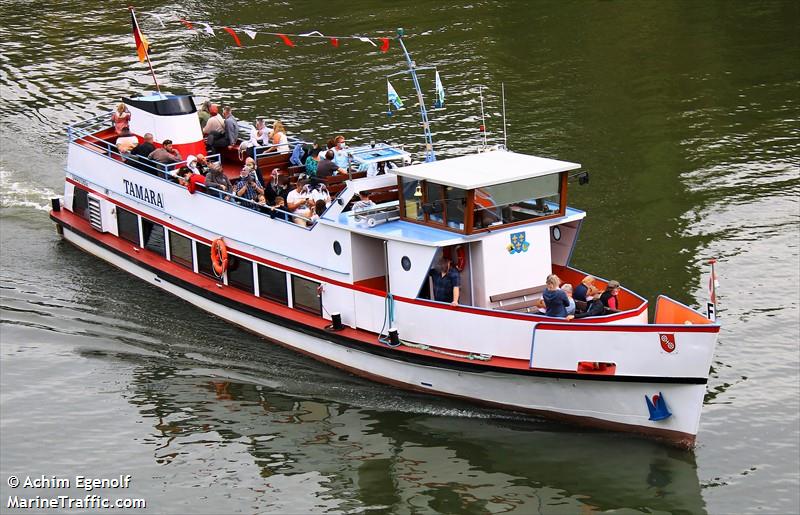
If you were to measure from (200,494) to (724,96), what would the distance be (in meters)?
23.1

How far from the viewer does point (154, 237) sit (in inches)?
984

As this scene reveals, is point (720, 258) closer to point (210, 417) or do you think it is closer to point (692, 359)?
point (692, 359)

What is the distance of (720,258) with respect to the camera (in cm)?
2467

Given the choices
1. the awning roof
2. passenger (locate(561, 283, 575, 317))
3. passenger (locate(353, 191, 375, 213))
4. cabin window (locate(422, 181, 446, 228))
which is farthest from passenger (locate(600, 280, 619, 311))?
passenger (locate(353, 191, 375, 213))

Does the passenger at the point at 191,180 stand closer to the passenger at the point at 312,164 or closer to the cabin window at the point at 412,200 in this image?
the passenger at the point at 312,164

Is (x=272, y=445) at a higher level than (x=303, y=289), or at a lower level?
lower

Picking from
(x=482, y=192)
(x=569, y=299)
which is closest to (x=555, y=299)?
(x=569, y=299)

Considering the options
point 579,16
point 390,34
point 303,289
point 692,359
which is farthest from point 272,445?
point 579,16

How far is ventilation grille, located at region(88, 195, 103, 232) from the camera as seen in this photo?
26359mm

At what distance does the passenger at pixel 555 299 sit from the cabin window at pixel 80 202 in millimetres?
12995

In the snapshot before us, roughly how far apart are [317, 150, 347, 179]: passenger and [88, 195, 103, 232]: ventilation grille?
682cm

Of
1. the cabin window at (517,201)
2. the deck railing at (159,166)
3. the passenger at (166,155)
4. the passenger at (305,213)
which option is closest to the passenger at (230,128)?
the deck railing at (159,166)

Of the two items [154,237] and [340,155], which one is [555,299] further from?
[154,237]

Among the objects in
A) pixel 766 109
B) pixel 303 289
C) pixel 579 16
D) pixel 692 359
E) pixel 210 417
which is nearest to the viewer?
pixel 692 359
